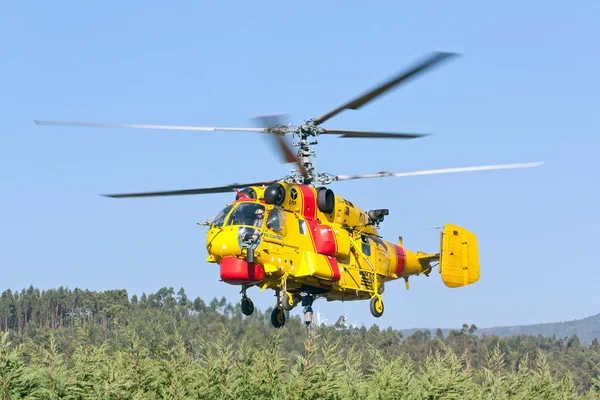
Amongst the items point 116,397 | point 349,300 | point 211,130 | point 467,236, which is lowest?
point 116,397

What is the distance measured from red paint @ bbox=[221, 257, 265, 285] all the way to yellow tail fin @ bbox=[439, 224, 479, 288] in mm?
6763

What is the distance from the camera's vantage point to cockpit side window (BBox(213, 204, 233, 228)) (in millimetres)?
22947

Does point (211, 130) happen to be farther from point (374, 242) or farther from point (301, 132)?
point (374, 242)

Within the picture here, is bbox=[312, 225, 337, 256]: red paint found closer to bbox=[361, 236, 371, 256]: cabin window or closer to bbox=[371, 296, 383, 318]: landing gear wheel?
bbox=[361, 236, 371, 256]: cabin window

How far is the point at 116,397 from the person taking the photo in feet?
51.5

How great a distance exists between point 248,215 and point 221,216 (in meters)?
0.70

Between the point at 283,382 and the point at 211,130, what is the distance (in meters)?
7.32

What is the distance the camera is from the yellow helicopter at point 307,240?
2262cm

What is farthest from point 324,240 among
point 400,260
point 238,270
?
point 400,260

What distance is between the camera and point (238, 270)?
22484 millimetres

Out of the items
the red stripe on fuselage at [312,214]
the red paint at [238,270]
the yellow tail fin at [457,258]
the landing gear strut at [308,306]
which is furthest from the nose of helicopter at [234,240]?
the yellow tail fin at [457,258]

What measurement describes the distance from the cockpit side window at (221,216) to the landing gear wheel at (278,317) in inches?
121

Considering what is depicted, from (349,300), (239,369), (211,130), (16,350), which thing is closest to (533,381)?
(349,300)

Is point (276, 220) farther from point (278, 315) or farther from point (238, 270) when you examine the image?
point (278, 315)
